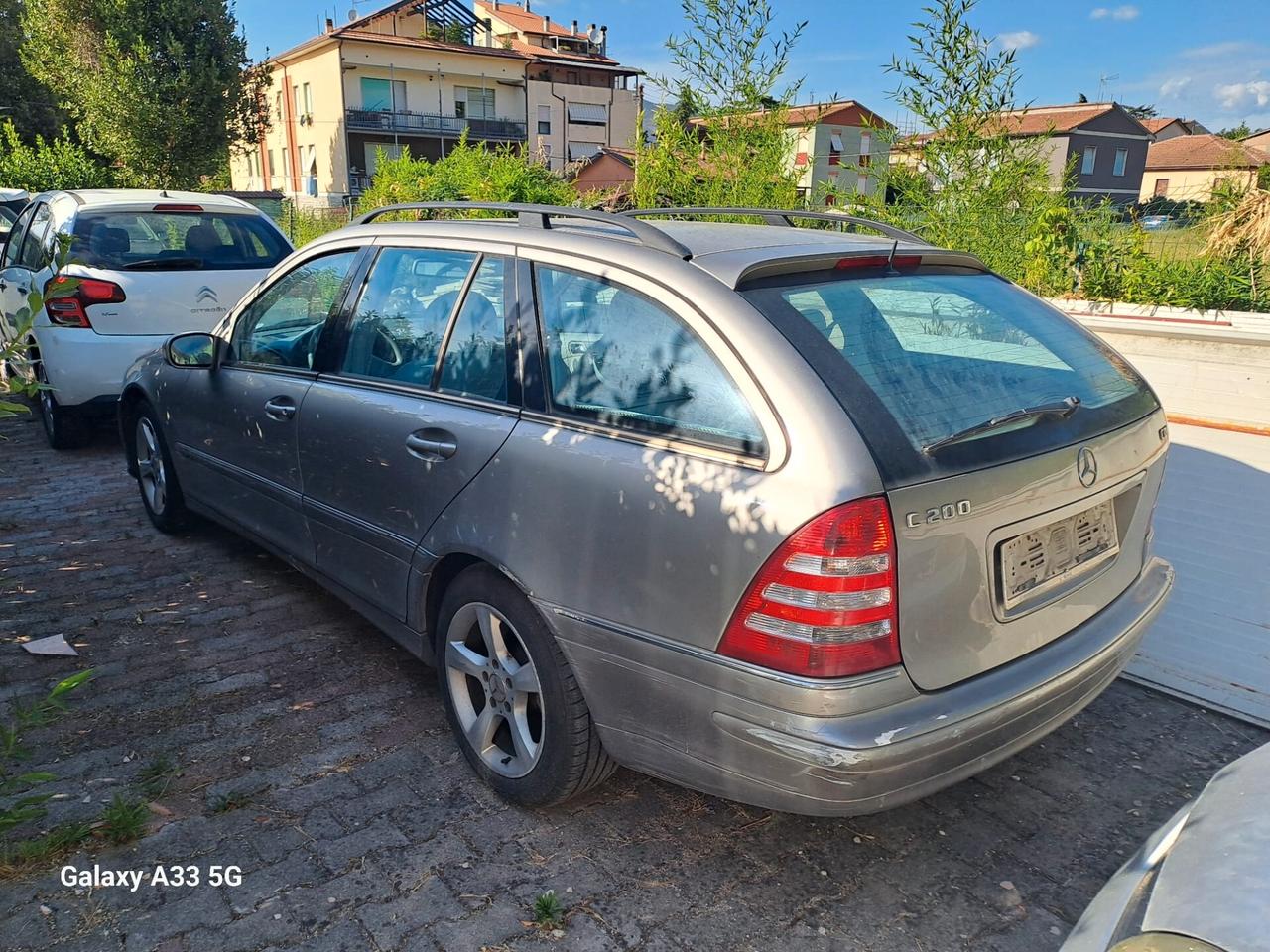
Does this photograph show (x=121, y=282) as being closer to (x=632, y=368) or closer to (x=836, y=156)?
(x=632, y=368)

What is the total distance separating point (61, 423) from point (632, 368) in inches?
239

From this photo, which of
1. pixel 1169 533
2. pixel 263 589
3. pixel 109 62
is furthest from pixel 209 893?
pixel 109 62

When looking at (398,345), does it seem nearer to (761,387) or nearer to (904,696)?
(761,387)

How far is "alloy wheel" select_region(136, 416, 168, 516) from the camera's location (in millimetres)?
5117

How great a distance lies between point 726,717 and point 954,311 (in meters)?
1.65

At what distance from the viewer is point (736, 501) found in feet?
7.25

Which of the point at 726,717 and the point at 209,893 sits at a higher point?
the point at 726,717

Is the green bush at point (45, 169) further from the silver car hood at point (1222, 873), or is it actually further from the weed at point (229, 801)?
the silver car hood at point (1222, 873)

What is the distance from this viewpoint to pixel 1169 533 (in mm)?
4887

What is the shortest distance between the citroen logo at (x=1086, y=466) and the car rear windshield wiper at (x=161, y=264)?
6.45m

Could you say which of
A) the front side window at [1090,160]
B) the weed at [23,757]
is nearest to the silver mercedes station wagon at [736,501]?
the weed at [23,757]

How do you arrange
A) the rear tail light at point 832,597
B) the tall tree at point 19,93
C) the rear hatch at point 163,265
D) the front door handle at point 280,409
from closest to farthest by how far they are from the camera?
the rear tail light at point 832,597 → the front door handle at point 280,409 → the rear hatch at point 163,265 → the tall tree at point 19,93

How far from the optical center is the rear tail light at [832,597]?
6.89 feet

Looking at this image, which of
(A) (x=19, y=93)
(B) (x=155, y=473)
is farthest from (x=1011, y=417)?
(A) (x=19, y=93)
